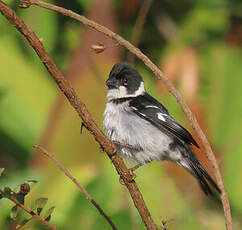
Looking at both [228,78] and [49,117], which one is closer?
[49,117]

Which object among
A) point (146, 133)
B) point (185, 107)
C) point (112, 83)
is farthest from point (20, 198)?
point (112, 83)

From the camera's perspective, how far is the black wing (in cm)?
335

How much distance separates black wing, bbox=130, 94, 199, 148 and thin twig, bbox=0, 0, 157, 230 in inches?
46.5

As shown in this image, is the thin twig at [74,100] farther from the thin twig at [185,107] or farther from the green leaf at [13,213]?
the green leaf at [13,213]

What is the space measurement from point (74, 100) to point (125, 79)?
1.84 metres

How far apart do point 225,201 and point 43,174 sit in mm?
1749

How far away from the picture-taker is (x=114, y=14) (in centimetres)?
456

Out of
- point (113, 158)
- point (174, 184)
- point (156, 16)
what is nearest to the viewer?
point (113, 158)

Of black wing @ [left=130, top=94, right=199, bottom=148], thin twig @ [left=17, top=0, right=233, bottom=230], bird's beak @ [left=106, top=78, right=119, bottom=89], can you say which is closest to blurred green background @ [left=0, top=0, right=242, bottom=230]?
bird's beak @ [left=106, top=78, right=119, bottom=89]

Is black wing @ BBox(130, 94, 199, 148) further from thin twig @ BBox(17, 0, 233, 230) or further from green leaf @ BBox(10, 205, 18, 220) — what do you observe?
green leaf @ BBox(10, 205, 18, 220)

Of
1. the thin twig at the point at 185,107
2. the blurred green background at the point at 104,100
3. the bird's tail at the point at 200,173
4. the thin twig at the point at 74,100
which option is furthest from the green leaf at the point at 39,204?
the bird's tail at the point at 200,173

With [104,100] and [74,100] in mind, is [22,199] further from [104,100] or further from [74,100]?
[104,100]

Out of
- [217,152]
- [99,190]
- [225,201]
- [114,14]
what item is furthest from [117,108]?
[225,201]

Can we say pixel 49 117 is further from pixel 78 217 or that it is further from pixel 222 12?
pixel 222 12
